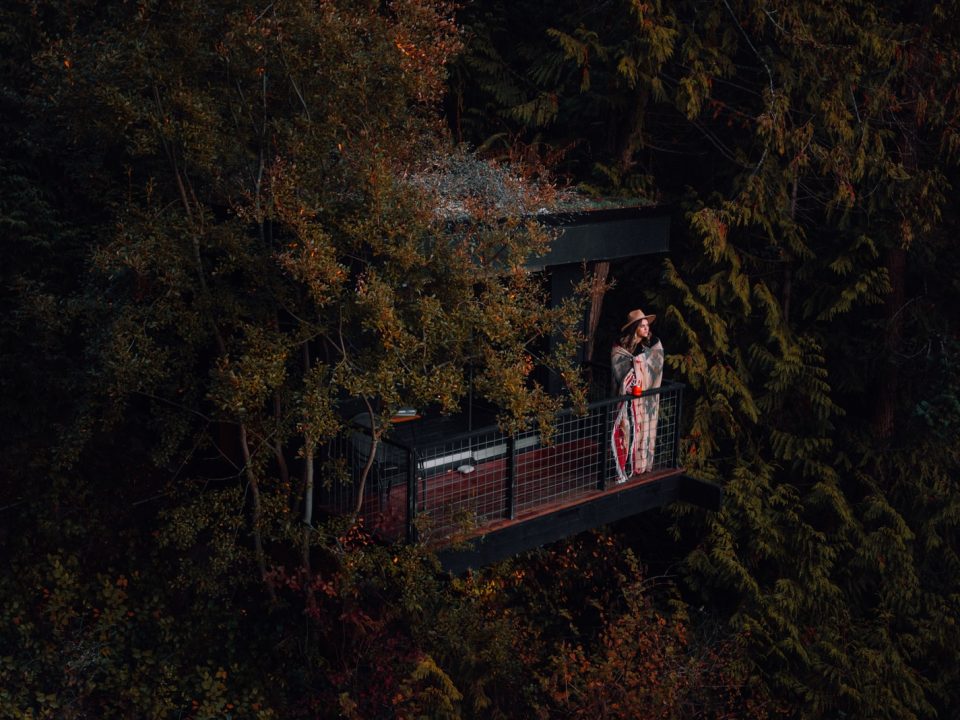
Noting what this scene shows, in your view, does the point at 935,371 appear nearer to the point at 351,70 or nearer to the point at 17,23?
the point at 351,70

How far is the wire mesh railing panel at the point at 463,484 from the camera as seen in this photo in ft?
33.1

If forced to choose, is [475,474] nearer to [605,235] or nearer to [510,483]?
[510,483]

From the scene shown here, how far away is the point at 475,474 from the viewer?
38.0 feet

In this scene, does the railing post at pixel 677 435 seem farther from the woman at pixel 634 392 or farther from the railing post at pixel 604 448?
the railing post at pixel 604 448

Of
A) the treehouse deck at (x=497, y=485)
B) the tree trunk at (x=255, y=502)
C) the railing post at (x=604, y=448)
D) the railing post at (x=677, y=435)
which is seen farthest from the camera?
the railing post at (x=677, y=435)

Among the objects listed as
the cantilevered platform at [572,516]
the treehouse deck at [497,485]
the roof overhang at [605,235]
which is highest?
the roof overhang at [605,235]

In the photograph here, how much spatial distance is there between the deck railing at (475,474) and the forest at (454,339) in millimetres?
366

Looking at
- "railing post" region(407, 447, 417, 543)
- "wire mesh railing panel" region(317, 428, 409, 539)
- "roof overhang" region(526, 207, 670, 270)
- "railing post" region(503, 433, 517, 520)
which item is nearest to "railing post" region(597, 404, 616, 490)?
"railing post" region(503, 433, 517, 520)

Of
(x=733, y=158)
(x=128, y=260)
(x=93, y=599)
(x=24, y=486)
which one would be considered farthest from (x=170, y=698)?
(x=733, y=158)

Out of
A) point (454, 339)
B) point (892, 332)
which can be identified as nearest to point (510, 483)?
point (454, 339)

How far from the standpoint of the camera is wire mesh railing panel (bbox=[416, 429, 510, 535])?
33.1 feet

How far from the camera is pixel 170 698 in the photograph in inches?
420

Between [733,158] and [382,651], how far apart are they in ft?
28.3

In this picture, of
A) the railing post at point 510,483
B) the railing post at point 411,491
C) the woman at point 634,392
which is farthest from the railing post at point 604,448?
the railing post at point 411,491
